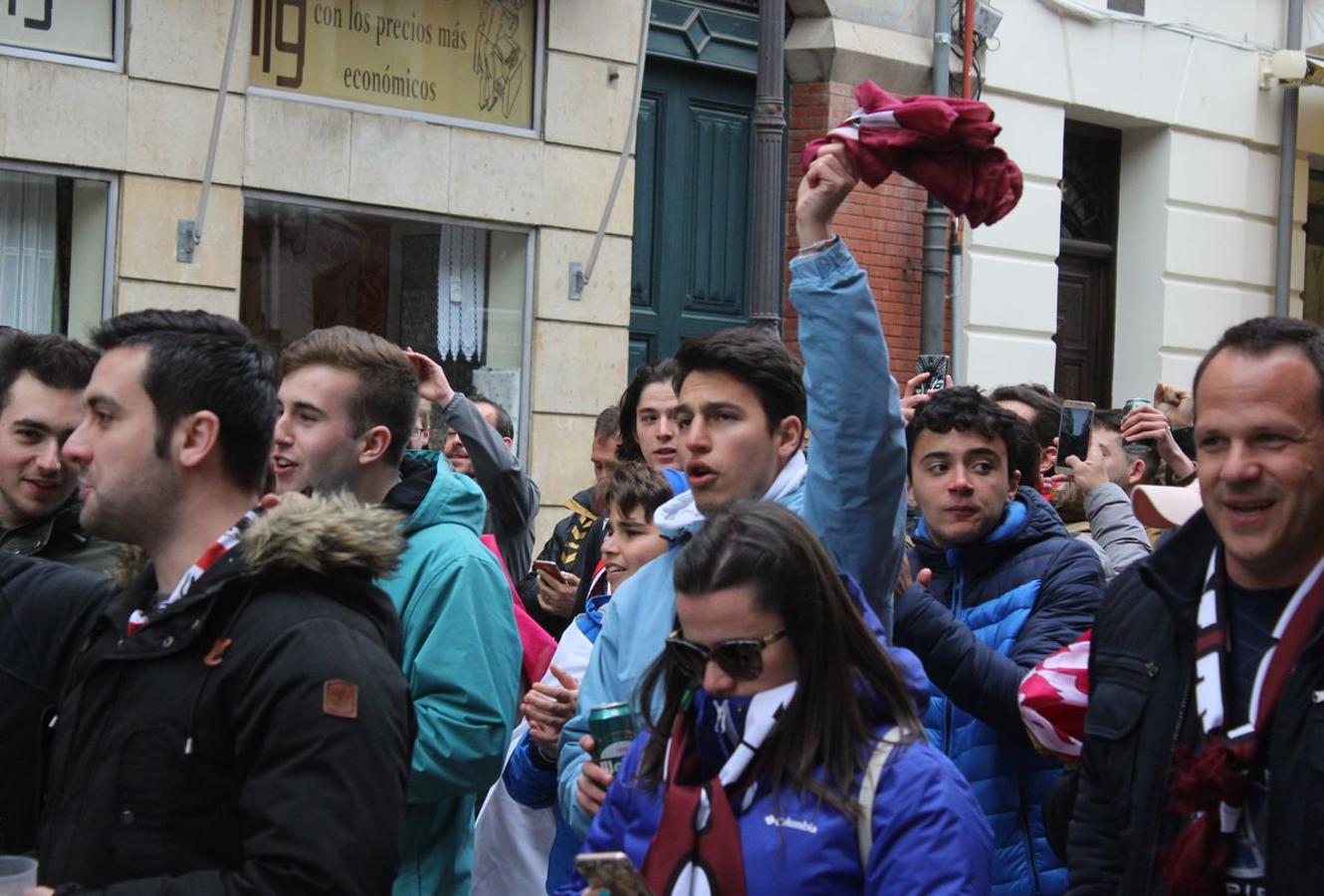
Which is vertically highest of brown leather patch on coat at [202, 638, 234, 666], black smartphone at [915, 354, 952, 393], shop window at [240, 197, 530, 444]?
shop window at [240, 197, 530, 444]

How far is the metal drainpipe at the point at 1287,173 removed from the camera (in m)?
15.3

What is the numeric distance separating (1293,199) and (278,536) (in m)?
14.1

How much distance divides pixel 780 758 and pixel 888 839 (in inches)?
9.1

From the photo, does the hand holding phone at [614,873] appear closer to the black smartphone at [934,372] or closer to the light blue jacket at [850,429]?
the light blue jacket at [850,429]

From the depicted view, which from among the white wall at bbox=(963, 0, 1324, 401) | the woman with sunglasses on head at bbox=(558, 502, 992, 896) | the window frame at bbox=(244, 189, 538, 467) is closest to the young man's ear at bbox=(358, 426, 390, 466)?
the woman with sunglasses on head at bbox=(558, 502, 992, 896)

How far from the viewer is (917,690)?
10.8 feet

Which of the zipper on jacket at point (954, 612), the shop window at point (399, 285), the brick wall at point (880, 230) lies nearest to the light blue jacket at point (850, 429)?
the zipper on jacket at point (954, 612)

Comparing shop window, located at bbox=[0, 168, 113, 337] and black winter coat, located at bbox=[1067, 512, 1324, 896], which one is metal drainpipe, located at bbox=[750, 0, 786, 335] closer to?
shop window, located at bbox=[0, 168, 113, 337]

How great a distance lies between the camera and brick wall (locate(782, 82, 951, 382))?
12.9 m

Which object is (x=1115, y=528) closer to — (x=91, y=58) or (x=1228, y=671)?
(x=1228, y=671)

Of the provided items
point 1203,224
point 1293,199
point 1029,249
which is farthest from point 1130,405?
point 1293,199

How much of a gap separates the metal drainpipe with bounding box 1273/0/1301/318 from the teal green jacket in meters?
12.3

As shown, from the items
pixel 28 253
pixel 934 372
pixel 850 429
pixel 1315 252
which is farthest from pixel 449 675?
pixel 1315 252

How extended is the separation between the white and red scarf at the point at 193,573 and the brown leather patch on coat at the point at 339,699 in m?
0.35
